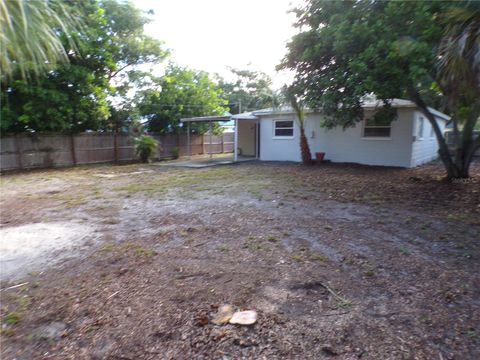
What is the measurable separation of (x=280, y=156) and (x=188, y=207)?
34.5ft

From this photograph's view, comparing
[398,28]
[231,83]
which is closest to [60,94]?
[398,28]

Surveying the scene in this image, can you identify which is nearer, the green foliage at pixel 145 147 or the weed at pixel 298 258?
the weed at pixel 298 258

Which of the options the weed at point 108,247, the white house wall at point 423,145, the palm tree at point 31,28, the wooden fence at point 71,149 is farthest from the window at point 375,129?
the palm tree at point 31,28

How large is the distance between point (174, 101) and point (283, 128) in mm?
7497

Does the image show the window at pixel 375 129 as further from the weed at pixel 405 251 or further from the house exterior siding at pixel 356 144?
the weed at pixel 405 251

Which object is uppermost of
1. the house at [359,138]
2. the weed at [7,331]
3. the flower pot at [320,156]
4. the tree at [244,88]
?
the tree at [244,88]

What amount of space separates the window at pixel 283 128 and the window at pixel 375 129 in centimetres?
348

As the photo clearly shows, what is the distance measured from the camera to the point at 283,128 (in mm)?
16609

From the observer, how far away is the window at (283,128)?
1641cm

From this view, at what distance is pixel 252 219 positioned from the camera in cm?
589

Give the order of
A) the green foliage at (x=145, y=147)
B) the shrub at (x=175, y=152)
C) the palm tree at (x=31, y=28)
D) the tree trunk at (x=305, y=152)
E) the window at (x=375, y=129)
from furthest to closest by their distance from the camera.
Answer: the shrub at (x=175, y=152) → the green foliage at (x=145, y=147) → the tree trunk at (x=305, y=152) → the window at (x=375, y=129) → the palm tree at (x=31, y=28)

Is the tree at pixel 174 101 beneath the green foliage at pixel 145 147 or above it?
above

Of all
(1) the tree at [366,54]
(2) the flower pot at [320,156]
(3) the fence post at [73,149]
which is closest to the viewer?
(1) the tree at [366,54]

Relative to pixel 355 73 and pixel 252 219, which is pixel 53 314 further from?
pixel 355 73
